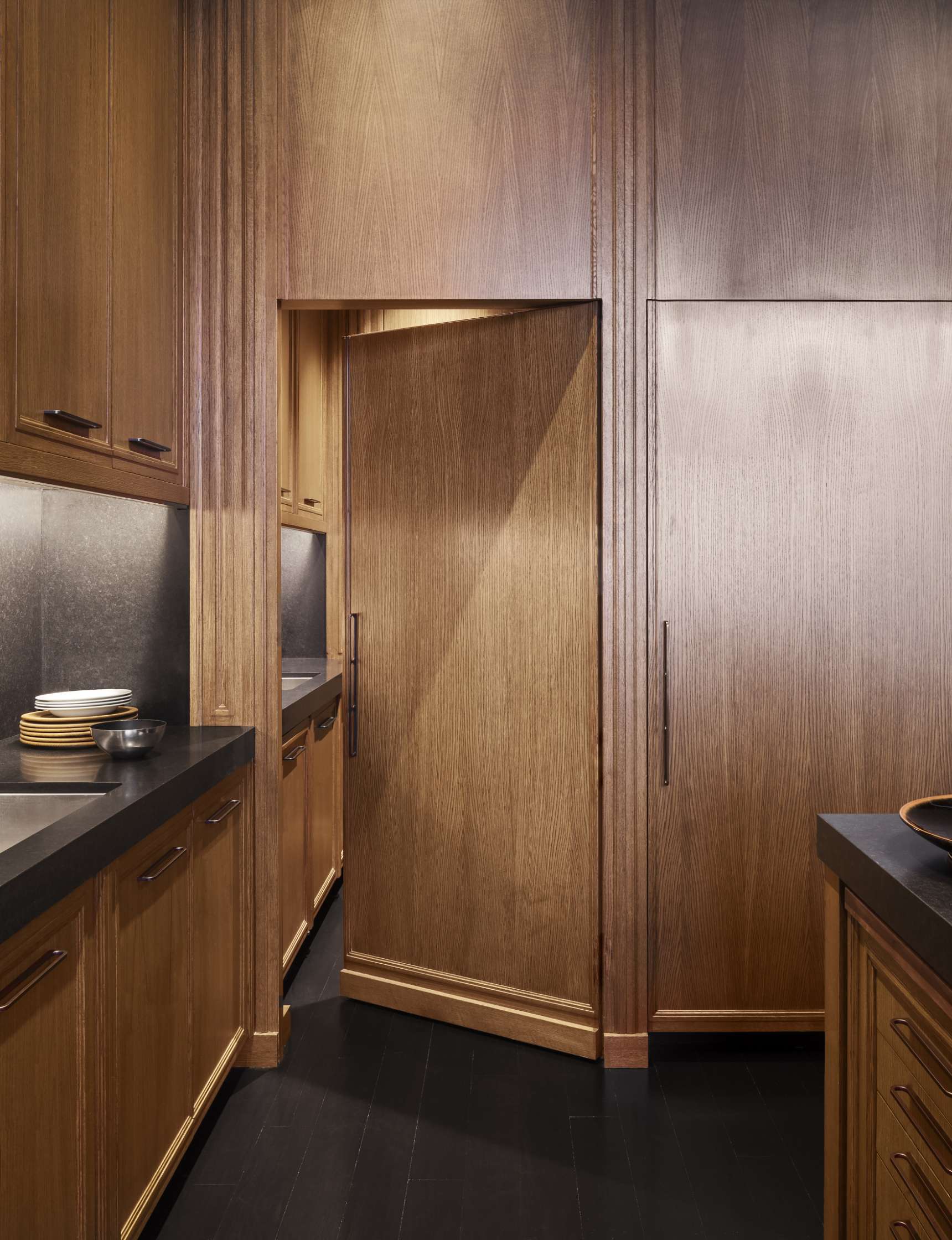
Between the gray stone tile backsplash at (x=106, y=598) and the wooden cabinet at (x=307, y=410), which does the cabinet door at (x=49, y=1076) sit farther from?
the wooden cabinet at (x=307, y=410)

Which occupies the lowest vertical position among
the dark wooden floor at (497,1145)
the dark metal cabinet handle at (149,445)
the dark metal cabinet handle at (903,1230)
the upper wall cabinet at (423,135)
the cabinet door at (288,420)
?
the dark wooden floor at (497,1145)

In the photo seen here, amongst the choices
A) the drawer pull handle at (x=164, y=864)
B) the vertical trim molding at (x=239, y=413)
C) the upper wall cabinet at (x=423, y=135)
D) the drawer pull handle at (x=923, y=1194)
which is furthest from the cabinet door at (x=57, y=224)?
the drawer pull handle at (x=923, y=1194)

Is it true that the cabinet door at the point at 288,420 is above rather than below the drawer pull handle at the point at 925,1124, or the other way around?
above

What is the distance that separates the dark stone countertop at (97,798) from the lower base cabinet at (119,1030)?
0.15ft

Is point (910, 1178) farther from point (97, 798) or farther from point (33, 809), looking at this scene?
point (33, 809)

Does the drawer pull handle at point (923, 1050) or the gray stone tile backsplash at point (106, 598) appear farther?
the gray stone tile backsplash at point (106, 598)

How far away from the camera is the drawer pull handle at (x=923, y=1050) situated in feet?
3.76

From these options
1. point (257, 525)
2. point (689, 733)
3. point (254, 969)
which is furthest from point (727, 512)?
point (254, 969)

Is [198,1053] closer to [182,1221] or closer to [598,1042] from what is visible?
[182,1221]

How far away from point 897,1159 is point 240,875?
1673 mm

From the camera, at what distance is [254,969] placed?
2506 mm

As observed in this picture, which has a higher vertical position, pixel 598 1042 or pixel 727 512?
pixel 727 512

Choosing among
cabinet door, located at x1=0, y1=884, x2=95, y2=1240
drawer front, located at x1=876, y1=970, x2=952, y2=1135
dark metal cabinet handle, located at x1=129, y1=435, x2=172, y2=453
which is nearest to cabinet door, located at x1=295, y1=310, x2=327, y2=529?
dark metal cabinet handle, located at x1=129, y1=435, x2=172, y2=453

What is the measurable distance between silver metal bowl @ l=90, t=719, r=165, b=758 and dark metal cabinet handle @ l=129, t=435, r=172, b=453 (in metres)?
0.63
